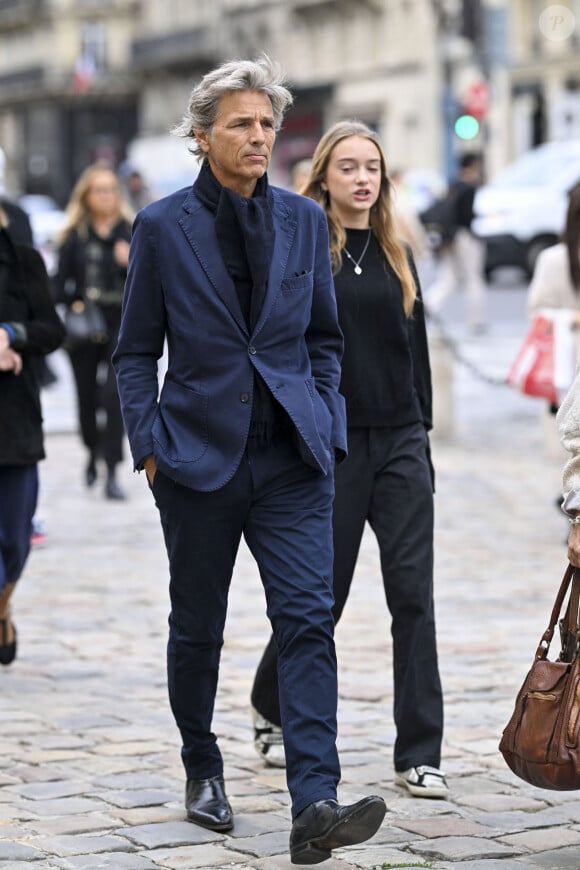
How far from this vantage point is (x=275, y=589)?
16.7 ft

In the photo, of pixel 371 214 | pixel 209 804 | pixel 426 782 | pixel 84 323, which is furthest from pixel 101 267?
pixel 209 804

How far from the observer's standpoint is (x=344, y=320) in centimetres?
591

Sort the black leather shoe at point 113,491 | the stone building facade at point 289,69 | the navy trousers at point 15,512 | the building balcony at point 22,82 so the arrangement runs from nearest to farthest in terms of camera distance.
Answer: the navy trousers at point 15,512, the black leather shoe at point 113,491, the stone building facade at point 289,69, the building balcony at point 22,82

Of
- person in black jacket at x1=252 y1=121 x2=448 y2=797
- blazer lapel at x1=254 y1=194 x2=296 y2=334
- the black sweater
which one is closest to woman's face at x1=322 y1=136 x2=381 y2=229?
person in black jacket at x1=252 y1=121 x2=448 y2=797

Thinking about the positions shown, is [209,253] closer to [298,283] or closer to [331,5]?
[298,283]

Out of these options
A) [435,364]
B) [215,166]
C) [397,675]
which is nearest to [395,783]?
[397,675]

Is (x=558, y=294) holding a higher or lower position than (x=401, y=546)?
higher

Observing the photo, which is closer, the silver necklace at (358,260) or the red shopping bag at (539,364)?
the silver necklace at (358,260)

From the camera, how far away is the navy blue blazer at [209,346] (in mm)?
5055

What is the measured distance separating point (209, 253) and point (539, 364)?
5.15 metres

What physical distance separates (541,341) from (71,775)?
4718 mm

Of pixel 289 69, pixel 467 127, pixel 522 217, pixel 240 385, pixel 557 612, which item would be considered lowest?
pixel 557 612

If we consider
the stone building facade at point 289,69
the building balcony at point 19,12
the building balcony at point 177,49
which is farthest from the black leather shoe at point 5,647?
the building balcony at point 19,12

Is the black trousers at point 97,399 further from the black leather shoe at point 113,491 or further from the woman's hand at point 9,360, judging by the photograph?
the woman's hand at point 9,360
